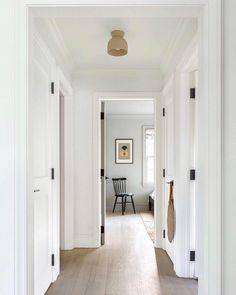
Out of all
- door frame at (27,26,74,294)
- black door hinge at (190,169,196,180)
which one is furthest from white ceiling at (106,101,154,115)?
black door hinge at (190,169,196,180)

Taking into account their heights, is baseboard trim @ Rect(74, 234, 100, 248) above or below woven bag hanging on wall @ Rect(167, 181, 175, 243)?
below

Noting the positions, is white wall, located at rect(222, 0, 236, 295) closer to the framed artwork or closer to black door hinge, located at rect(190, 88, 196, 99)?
black door hinge, located at rect(190, 88, 196, 99)

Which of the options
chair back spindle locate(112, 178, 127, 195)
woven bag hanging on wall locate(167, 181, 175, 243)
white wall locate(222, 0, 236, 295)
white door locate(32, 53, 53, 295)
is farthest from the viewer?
chair back spindle locate(112, 178, 127, 195)

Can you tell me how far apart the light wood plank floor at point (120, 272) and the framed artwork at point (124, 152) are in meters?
3.04

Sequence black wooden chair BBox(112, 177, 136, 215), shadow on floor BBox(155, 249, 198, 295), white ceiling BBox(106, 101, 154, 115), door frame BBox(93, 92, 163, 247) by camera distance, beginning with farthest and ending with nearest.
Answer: black wooden chair BBox(112, 177, 136, 215) → white ceiling BBox(106, 101, 154, 115) → door frame BBox(93, 92, 163, 247) → shadow on floor BBox(155, 249, 198, 295)

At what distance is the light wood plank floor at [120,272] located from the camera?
2.56 m

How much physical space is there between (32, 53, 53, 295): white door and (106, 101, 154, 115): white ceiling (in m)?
3.31

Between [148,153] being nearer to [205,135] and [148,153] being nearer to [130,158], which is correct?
[130,158]

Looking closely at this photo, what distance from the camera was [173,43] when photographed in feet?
9.73

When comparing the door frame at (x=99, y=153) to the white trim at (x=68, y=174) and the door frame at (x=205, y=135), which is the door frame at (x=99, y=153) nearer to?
the white trim at (x=68, y=174)

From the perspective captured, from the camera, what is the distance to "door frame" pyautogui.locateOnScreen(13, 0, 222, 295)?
4.77 ft

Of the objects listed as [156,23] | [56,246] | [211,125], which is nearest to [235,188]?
[211,125]

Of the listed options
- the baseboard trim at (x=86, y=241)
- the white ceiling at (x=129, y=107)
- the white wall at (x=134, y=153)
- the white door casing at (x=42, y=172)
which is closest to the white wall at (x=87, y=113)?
the baseboard trim at (x=86, y=241)

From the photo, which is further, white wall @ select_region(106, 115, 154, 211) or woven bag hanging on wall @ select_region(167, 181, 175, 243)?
white wall @ select_region(106, 115, 154, 211)
